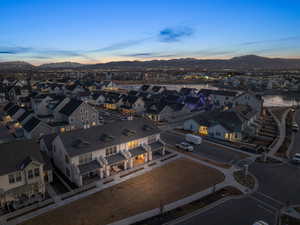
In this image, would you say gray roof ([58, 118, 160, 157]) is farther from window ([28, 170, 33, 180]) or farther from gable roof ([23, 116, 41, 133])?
gable roof ([23, 116, 41, 133])

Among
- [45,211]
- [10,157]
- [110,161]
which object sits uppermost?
[10,157]

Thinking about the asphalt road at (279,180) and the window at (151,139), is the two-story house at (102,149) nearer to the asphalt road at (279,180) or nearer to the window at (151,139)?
the window at (151,139)

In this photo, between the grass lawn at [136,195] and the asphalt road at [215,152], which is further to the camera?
the asphalt road at [215,152]

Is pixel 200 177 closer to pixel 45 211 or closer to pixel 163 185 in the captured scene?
pixel 163 185

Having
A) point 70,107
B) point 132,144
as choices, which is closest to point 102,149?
point 132,144

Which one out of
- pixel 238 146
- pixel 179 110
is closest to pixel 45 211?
pixel 238 146

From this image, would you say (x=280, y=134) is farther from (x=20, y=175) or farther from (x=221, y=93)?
(x=20, y=175)

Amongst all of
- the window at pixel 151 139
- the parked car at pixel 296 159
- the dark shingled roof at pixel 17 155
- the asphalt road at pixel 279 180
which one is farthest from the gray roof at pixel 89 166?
the parked car at pixel 296 159
